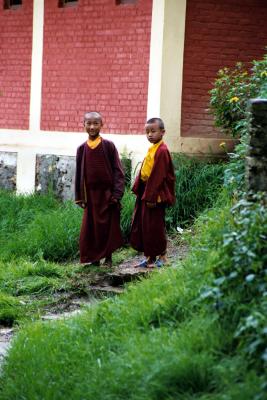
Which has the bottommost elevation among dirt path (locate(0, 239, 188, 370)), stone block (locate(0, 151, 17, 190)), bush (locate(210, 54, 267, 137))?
dirt path (locate(0, 239, 188, 370))

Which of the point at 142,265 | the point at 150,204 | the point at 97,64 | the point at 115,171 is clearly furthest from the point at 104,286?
the point at 97,64

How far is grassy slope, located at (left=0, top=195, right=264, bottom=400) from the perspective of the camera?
4793 millimetres

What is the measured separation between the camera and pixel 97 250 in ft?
30.9

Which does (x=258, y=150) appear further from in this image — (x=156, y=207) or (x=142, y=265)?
(x=142, y=265)

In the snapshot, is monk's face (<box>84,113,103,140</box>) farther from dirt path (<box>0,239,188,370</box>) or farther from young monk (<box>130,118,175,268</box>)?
dirt path (<box>0,239,188,370</box>)

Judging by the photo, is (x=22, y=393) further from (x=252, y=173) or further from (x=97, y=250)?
(x=97, y=250)

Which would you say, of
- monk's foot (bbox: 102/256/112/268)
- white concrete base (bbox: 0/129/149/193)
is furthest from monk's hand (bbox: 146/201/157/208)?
white concrete base (bbox: 0/129/149/193)

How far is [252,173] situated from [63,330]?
1.66 m

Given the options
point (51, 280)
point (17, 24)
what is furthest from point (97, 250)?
point (17, 24)

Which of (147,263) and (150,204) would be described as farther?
(147,263)

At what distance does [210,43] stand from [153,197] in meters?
3.38

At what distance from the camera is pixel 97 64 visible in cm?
1232

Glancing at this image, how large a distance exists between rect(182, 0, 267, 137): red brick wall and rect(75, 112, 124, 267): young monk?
252cm

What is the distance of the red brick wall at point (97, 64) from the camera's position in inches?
461
